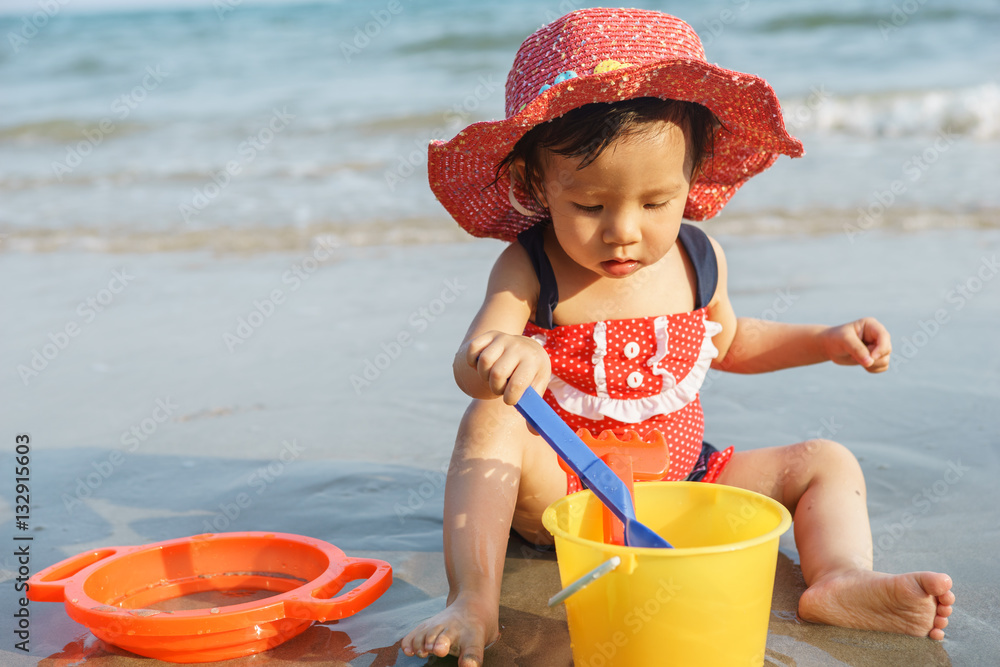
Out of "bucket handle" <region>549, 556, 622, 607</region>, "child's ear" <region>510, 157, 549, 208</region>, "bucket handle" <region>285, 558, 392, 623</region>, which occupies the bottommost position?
"bucket handle" <region>285, 558, 392, 623</region>

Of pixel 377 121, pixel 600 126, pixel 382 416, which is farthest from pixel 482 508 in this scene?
pixel 377 121

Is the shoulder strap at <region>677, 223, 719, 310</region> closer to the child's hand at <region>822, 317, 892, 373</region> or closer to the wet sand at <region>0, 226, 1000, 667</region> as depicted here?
the child's hand at <region>822, 317, 892, 373</region>

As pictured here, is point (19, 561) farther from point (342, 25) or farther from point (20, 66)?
point (342, 25)

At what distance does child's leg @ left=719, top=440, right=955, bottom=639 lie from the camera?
1.64 m

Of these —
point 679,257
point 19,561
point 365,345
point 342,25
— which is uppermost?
point 342,25

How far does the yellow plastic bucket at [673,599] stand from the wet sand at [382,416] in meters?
0.26

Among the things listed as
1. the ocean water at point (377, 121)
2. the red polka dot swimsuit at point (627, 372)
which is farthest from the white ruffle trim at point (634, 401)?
the ocean water at point (377, 121)

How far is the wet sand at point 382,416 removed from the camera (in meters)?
1.86

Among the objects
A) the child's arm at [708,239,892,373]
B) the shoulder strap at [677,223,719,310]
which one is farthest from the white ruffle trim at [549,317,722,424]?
the child's arm at [708,239,892,373]

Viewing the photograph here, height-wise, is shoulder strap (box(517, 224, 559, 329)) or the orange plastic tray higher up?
shoulder strap (box(517, 224, 559, 329))

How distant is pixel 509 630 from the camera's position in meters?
1.79

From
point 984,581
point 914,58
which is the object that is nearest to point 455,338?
point 984,581

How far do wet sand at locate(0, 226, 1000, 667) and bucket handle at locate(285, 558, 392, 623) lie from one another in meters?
0.11

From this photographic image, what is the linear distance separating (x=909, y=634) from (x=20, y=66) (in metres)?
16.7
